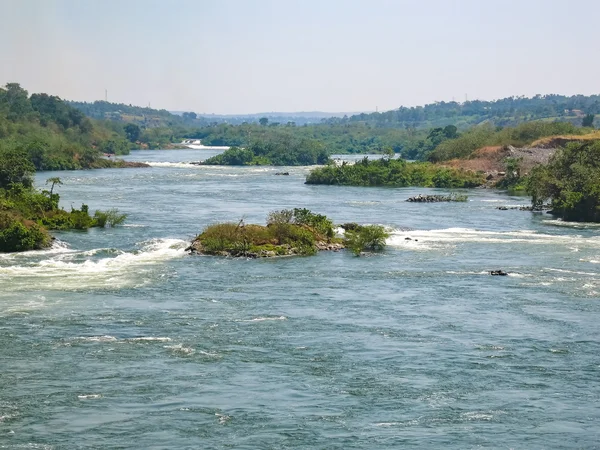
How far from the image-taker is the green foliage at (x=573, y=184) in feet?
219

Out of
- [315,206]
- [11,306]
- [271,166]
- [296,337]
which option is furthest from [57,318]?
[271,166]

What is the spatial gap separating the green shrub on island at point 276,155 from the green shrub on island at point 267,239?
9523 cm

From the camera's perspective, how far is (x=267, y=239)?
50781 millimetres

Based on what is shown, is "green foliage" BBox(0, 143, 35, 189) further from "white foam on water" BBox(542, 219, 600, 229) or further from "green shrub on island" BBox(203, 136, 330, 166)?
"green shrub on island" BBox(203, 136, 330, 166)

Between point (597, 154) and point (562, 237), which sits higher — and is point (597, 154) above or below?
above

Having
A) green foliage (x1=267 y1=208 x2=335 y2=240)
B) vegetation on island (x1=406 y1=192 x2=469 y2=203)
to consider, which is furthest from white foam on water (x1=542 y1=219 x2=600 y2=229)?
green foliage (x1=267 y1=208 x2=335 y2=240)

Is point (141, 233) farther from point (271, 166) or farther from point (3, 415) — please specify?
point (271, 166)

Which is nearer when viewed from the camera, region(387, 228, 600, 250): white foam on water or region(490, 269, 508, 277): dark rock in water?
region(490, 269, 508, 277): dark rock in water

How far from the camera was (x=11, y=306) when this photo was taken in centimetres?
3700

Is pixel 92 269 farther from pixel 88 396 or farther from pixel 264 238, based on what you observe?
pixel 88 396

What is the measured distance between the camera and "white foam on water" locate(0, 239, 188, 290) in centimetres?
4200

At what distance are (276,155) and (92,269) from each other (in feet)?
357

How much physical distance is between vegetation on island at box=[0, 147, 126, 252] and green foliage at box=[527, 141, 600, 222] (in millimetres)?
30258

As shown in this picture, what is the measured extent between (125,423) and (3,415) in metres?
3.23
